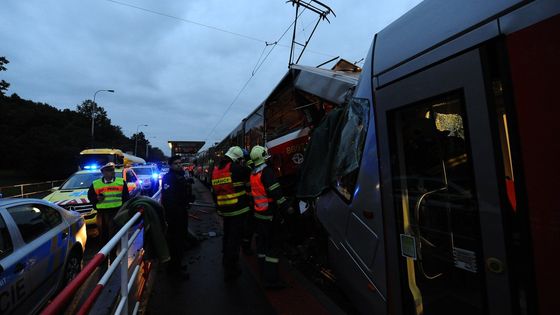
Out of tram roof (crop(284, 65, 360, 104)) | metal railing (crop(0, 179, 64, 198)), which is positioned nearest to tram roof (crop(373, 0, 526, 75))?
tram roof (crop(284, 65, 360, 104))

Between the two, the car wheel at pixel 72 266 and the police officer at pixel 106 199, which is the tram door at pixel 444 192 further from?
the police officer at pixel 106 199

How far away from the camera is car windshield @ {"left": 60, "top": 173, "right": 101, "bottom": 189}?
8.80m

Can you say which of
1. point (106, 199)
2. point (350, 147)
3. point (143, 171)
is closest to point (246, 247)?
point (106, 199)

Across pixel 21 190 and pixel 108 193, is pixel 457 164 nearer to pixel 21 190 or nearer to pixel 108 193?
pixel 108 193

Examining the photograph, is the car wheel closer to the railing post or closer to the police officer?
the police officer

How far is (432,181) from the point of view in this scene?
93.3 inches

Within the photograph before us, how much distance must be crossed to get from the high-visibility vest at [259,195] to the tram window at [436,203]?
7.56 feet

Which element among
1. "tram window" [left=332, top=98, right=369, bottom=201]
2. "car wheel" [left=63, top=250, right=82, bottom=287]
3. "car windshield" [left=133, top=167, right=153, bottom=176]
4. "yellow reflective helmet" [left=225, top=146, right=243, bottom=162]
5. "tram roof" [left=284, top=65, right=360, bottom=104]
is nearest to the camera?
"tram window" [left=332, top=98, right=369, bottom=201]

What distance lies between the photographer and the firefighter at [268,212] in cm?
442

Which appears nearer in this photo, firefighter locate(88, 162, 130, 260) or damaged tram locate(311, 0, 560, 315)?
damaged tram locate(311, 0, 560, 315)

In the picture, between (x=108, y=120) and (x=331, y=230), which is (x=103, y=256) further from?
(x=108, y=120)

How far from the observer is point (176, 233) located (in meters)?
5.09

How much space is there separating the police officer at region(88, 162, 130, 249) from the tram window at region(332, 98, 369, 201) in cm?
408

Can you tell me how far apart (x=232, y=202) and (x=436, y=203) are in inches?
119
